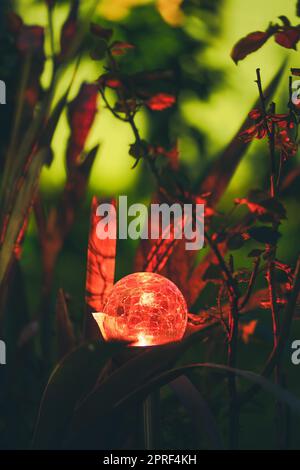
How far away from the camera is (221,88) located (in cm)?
172

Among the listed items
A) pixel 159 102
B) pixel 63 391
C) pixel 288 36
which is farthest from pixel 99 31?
pixel 63 391

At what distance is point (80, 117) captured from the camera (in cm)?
138

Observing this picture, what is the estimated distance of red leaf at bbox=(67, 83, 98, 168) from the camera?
4.50 ft

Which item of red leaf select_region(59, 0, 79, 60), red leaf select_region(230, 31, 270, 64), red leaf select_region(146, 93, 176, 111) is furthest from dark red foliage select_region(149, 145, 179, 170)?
red leaf select_region(59, 0, 79, 60)

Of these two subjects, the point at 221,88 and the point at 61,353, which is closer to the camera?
the point at 61,353

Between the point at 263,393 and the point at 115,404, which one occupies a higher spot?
the point at 263,393

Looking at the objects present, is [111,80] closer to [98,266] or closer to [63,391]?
[98,266]

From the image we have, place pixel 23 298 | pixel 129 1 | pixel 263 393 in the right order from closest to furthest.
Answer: pixel 23 298
pixel 129 1
pixel 263 393

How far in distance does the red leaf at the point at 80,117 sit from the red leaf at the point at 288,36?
44 cm
